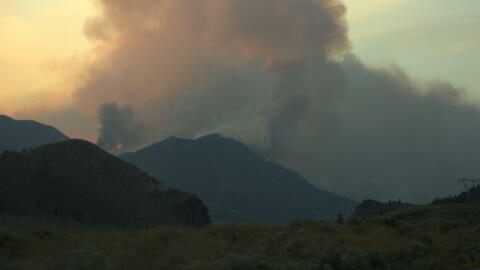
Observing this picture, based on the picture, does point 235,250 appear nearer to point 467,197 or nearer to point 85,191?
point 85,191

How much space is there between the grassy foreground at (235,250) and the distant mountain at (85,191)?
96460mm

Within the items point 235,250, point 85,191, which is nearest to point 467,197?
point 85,191

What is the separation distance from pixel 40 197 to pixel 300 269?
12459 cm

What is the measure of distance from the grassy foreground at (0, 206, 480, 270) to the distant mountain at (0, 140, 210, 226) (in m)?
96.5

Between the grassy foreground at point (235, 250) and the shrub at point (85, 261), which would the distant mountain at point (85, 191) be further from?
the shrub at point (85, 261)

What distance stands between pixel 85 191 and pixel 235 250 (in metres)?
130

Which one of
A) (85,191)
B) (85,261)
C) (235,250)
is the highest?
(85,191)

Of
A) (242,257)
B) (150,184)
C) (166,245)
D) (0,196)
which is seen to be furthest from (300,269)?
(150,184)

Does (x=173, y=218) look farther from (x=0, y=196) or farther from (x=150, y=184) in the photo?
(x=0, y=196)

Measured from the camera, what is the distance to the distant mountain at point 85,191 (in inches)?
5369

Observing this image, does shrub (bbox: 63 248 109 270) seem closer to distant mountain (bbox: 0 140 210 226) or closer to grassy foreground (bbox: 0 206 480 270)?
grassy foreground (bbox: 0 206 480 270)

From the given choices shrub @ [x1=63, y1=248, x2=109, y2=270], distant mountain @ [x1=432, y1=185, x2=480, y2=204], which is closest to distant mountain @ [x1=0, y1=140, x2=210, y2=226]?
distant mountain @ [x1=432, y1=185, x2=480, y2=204]

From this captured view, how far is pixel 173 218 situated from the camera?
172500 millimetres

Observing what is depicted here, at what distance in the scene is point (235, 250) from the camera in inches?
Answer: 1092
